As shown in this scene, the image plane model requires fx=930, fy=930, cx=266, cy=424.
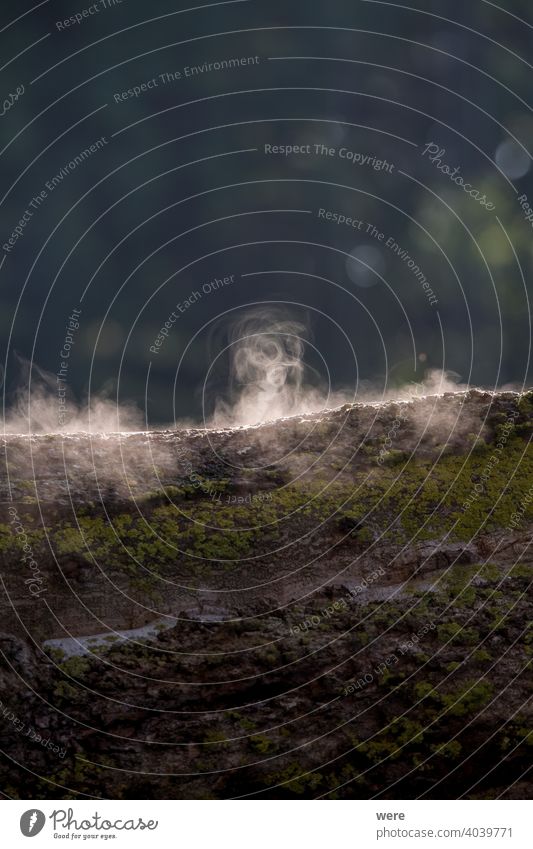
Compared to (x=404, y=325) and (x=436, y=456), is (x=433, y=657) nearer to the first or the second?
(x=436, y=456)

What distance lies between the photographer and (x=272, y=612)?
7281 mm

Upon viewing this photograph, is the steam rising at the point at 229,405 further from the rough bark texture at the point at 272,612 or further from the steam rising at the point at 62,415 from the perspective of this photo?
the rough bark texture at the point at 272,612

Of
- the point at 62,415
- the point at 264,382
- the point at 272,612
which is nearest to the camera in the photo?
the point at 272,612

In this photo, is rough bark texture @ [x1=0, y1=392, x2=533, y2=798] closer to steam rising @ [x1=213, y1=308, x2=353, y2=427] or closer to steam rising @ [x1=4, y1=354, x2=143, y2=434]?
steam rising @ [x1=4, y1=354, x2=143, y2=434]

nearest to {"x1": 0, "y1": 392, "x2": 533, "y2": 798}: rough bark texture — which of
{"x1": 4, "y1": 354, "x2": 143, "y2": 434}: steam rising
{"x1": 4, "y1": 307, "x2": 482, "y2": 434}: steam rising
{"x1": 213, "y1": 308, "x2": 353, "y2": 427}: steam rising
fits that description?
{"x1": 4, "y1": 307, "x2": 482, "y2": 434}: steam rising

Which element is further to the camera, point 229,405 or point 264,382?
point 264,382

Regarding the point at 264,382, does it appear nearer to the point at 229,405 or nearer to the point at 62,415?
the point at 229,405

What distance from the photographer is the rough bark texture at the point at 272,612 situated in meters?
6.61

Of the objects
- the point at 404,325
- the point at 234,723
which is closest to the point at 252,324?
the point at 234,723

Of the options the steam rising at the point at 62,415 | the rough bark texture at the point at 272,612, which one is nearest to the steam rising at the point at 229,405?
the steam rising at the point at 62,415

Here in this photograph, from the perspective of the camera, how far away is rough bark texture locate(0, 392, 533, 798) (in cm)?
661

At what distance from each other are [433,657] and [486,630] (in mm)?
481

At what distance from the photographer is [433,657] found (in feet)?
23.0

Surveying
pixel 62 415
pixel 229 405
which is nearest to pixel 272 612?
pixel 229 405
